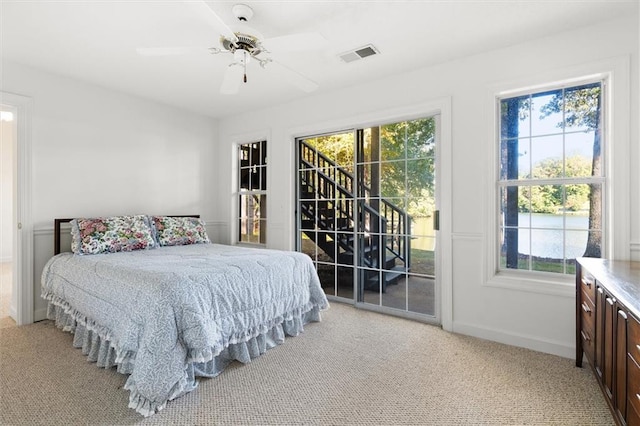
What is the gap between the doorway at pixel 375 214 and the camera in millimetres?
3219

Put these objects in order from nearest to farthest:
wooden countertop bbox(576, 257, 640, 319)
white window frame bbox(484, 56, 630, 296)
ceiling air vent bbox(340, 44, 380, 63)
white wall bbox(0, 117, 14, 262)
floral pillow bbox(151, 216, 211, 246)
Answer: wooden countertop bbox(576, 257, 640, 319) → white window frame bbox(484, 56, 630, 296) → ceiling air vent bbox(340, 44, 380, 63) → floral pillow bbox(151, 216, 211, 246) → white wall bbox(0, 117, 14, 262)

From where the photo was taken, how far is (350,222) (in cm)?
377

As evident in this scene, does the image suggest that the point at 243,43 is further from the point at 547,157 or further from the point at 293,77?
the point at 547,157

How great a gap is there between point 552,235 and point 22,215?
4819 millimetres

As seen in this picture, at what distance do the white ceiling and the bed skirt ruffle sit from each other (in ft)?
6.67

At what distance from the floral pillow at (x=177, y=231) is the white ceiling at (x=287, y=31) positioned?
1583mm

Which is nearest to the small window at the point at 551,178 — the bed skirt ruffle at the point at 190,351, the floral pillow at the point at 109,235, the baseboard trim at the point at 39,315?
the bed skirt ruffle at the point at 190,351

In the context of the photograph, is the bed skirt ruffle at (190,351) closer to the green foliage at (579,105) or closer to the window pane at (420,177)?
the window pane at (420,177)

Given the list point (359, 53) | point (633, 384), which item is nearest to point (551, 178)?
point (633, 384)

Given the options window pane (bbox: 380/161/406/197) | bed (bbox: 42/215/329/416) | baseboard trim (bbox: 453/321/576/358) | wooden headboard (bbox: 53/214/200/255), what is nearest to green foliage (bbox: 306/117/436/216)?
window pane (bbox: 380/161/406/197)

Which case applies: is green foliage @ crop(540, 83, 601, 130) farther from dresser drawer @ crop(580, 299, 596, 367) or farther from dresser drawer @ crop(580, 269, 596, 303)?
dresser drawer @ crop(580, 299, 596, 367)

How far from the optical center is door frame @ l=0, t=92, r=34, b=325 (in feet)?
10.0

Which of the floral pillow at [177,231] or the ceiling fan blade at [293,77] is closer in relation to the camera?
the ceiling fan blade at [293,77]

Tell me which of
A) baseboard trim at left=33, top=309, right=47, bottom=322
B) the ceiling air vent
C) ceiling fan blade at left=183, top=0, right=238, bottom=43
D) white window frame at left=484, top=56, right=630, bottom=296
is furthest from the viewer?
baseboard trim at left=33, top=309, right=47, bottom=322
